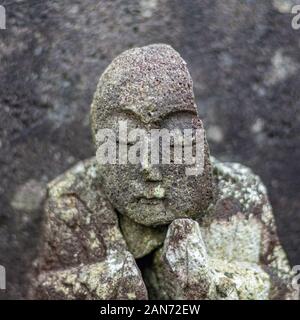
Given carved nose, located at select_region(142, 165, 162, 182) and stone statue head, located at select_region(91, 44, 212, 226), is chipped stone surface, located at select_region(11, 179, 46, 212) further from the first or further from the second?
carved nose, located at select_region(142, 165, 162, 182)

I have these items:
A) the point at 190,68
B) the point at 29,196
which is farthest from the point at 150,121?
the point at 29,196

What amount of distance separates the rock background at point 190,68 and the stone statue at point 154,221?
→ 29 centimetres

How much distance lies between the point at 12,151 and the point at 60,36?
1.22ft

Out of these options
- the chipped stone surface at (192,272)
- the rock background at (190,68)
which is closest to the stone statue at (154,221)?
the chipped stone surface at (192,272)

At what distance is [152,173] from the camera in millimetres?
1913

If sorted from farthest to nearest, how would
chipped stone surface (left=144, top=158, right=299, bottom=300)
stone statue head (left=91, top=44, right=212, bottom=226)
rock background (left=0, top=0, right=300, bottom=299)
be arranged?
1. rock background (left=0, top=0, right=300, bottom=299)
2. chipped stone surface (left=144, top=158, right=299, bottom=300)
3. stone statue head (left=91, top=44, right=212, bottom=226)

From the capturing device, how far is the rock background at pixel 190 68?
2371 millimetres

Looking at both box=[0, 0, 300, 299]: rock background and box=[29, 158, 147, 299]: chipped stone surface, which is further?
box=[0, 0, 300, 299]: rock background

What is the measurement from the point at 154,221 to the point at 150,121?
0.25 metres

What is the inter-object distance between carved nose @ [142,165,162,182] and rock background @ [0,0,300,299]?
52cm

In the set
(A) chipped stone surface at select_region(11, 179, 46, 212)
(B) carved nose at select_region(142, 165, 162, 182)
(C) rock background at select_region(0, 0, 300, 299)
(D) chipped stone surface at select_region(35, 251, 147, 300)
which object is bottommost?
(D) chipped stone surface at select_region(35, 251, 147, 300)

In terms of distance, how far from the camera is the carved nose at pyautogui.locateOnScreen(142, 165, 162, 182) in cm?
191

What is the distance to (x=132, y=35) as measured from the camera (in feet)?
7.87

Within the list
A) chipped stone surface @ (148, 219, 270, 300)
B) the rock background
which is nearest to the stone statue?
chipped stone surface @ (148, 219, 270, 300)
